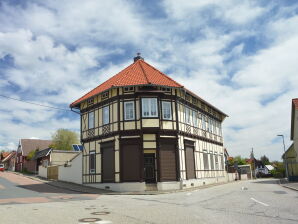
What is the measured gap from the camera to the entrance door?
75.6 ft

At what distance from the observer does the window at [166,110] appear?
23922mm

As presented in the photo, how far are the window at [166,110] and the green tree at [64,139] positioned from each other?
33818mm

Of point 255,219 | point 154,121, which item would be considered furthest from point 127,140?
point 255,219

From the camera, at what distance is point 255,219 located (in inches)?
350

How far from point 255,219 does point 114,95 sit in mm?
17099

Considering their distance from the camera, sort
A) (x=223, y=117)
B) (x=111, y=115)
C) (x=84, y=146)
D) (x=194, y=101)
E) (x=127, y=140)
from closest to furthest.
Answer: (x=127, y=140) → (x=111, y=115) → (x=84, y=146) → (x=194, y=101) → (x=223, y=117)

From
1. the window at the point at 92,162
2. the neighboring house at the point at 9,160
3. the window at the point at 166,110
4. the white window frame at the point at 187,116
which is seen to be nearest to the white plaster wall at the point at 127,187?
the window at the point at 92,162

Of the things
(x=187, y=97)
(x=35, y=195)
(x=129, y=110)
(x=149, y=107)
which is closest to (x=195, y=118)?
(x=187, y=97)

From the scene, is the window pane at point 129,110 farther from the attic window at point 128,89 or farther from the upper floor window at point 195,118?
the upper floor window at point 195,118

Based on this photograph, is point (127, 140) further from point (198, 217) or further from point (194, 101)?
point (198, 217)

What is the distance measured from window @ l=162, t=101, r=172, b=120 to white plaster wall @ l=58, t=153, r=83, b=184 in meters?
9.34

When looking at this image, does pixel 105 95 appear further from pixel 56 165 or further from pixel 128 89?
pixel 56 165

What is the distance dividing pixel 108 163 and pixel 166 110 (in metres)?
6.28

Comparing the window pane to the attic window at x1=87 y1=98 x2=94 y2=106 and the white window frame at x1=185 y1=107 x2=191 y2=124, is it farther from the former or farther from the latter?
the white window frame at x1=185 y1=107 x2=191 y2=124
